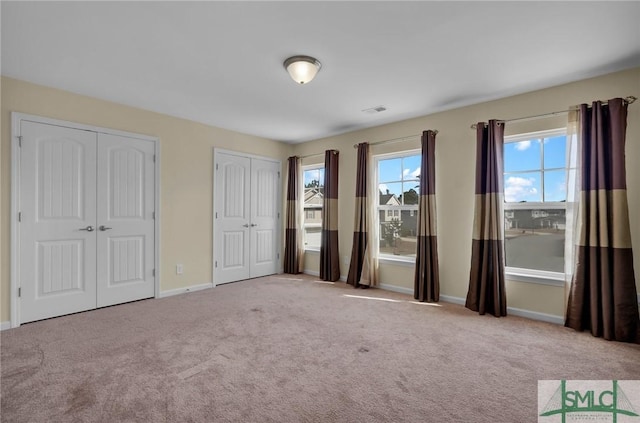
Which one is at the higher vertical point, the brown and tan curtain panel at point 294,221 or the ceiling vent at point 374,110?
the ceiling vent at point 374,110

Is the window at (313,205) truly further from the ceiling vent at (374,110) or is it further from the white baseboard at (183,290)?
the white baseboard at (183,290)

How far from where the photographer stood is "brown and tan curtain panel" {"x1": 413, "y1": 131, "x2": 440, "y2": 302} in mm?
3845

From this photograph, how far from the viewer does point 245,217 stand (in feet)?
16.6

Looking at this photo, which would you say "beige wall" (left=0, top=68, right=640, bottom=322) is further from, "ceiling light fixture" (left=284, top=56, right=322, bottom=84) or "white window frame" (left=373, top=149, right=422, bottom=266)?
"ceiling light fixture" (left=284, top=56, right=322, bottom=84)

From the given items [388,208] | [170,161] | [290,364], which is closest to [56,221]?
[170,161]

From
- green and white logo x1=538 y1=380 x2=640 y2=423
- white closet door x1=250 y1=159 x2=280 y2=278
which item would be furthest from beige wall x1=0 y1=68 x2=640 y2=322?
green and white logo x1=538 y1=380 x2=640 y2=423

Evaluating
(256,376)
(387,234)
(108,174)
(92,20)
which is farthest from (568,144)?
(108,174)

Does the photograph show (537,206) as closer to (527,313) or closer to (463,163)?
(463,163)

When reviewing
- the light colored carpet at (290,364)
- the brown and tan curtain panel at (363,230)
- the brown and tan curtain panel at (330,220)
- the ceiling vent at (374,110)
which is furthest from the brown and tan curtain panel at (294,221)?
the light colored carpet at (290,364)

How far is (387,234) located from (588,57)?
Answer: 2948 millimetres

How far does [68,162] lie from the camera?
10.7ft

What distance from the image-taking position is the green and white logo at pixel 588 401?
1685 mm

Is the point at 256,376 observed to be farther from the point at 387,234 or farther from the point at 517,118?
the point at 517,118

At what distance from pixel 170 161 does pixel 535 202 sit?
4.52 m
